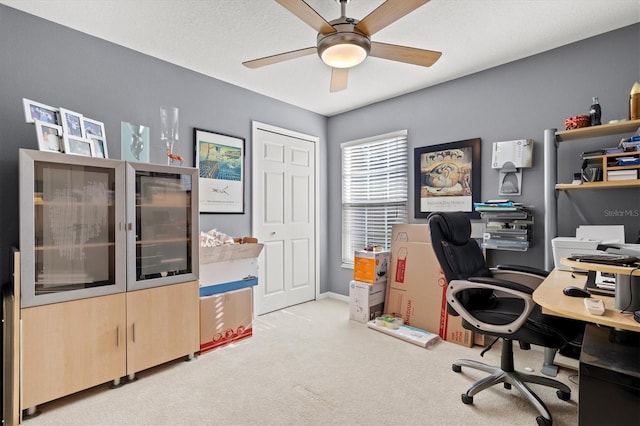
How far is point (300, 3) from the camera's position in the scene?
1.62 m

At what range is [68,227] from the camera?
2.10 meters

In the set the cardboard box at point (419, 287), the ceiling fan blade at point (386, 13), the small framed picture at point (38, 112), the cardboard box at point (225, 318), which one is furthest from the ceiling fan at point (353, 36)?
the cardboard box at point (225, 318)

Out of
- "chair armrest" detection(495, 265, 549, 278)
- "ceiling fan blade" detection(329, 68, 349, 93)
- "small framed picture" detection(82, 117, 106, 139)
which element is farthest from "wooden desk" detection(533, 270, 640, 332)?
"small framed picture" detection(82, 117, 106, 139)

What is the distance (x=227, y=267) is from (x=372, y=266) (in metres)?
1.55

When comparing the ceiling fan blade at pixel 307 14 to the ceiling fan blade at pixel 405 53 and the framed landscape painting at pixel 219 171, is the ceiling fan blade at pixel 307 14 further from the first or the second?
the framed landscape painting at pixel 219 171

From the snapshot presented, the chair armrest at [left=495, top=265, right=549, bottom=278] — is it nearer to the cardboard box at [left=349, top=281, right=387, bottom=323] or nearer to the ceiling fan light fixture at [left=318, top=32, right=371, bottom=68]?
the cardboard box at [left=349, top=281, right=387, bottom=323]

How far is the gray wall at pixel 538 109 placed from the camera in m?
2.42

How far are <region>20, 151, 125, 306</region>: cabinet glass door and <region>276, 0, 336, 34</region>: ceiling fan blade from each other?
5.13 ft

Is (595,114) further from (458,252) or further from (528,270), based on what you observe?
(458,252)

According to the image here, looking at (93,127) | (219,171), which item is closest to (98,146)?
(93,127)

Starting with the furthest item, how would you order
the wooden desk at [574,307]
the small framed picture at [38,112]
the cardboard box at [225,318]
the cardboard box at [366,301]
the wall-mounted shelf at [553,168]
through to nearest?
1. the cardboard box at [366,301]
2. the cardboard box at [225,318]
3. the wall-mounted shelf at [553,168]
4. the small framed picture at [38,112]
5. the wooden desk at [574,307]

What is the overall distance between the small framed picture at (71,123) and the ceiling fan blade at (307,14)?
1.67m

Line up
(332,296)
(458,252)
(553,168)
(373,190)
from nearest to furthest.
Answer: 1. (458,252)
2. (553,168)
3. (373,190)
4. (332,296)

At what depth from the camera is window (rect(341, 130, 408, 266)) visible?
12.6 ft
